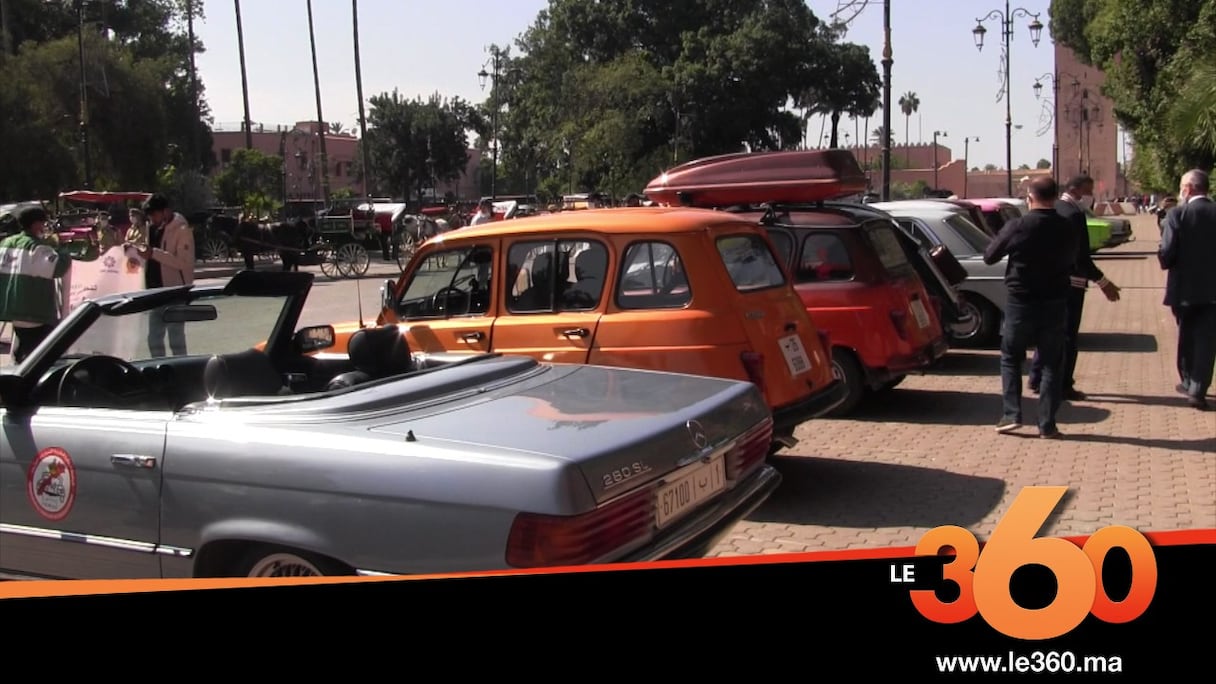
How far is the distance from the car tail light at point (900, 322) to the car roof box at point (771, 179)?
1.16 meters

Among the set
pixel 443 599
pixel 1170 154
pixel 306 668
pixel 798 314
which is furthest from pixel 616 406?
pixel 1170 154

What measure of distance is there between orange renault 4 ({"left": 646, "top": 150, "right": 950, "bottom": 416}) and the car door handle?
5.14 m

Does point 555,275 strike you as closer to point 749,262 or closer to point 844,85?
point 749,262

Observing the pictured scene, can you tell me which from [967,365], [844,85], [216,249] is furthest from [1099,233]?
[844,85]

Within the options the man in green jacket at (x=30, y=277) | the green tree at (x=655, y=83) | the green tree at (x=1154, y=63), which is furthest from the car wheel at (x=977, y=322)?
the green tree at (x=655, y=83)

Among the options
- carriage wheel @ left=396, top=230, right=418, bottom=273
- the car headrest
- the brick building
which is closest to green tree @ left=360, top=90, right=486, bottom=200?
the brick building

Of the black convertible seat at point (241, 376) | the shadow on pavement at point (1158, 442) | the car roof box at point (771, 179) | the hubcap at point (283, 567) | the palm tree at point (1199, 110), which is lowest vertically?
the shadow on pavement at point (1158, 442)

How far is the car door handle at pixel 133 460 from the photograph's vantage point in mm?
3717

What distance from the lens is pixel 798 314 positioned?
22.1 ft

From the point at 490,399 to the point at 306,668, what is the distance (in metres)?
1.24

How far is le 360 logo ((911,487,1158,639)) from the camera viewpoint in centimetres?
289

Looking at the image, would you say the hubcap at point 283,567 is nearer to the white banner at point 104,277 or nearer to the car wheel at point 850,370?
the car wheel at point 850,370

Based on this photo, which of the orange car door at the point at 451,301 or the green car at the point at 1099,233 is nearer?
the orange car door at the point at 451,301

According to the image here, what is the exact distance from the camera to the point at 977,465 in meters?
7.25
